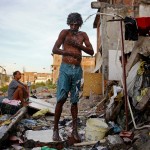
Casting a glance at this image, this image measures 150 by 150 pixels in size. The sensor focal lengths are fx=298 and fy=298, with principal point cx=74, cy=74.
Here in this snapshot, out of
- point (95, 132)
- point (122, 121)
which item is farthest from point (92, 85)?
point (95, 132)

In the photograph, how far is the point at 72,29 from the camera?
16.0 ft

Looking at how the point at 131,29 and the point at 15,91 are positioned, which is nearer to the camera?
the point at 131,29

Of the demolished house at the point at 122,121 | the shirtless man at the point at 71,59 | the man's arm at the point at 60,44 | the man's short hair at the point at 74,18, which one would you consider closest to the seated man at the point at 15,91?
the demolished house at the point at 122,121

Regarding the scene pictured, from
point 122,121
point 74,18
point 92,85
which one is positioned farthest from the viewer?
point 92,85

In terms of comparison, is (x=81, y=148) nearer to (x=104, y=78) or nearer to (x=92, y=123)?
(x=92, y=123)

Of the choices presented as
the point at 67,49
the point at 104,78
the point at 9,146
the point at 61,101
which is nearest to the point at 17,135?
the point at 9,146

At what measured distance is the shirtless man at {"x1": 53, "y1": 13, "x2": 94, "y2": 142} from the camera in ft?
15.7

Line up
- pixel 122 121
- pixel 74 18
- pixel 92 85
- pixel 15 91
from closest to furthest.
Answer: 1. pixel 74 18
2. pixel 122 121
3. pixel 15 91
4. pixel 92 85

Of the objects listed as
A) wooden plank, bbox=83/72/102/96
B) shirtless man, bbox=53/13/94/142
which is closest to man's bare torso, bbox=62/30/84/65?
shirtless man, bbox=53/13/94/142

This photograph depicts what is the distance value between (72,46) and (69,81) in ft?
1.87

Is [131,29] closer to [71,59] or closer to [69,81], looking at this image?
[71,59]

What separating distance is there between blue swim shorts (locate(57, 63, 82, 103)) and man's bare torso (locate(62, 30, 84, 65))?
0.08m

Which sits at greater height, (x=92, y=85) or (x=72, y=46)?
(x=72, y=46)

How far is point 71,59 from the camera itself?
4824mm
